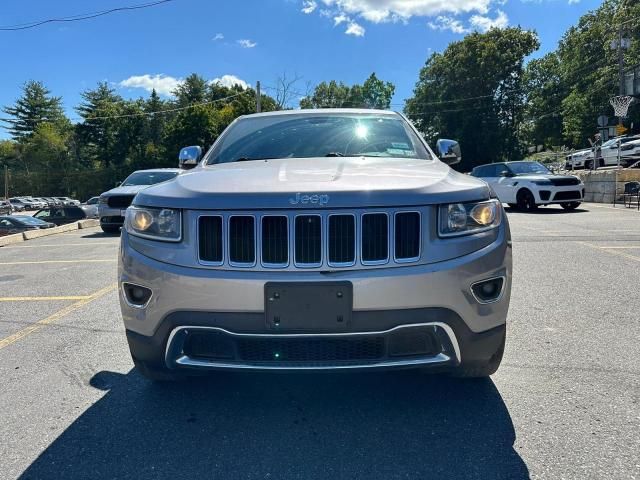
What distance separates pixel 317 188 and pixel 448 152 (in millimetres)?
1852

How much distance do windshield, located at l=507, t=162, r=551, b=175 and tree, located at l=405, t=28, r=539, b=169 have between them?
3630 cm

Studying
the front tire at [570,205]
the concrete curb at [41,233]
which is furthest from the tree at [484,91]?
the concrete curb at [41,233]

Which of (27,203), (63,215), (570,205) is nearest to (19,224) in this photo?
(63,215)

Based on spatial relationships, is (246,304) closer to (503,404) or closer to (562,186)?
(503,404)

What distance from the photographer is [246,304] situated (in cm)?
224

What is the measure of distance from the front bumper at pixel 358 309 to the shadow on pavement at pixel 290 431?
1.23 feet

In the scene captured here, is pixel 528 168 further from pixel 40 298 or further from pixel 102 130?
pixel 102 130

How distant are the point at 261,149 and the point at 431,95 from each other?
53.8m

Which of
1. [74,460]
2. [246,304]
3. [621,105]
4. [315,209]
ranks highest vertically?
[621,105]

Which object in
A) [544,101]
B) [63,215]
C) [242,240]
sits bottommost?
[63,215]

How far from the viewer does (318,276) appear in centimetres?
224

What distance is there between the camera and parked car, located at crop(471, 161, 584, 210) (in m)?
14.1

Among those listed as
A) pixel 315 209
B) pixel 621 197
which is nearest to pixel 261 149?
pixel 315 209

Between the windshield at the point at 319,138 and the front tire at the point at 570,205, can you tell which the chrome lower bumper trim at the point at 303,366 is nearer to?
the windshield at the point at 319,138
